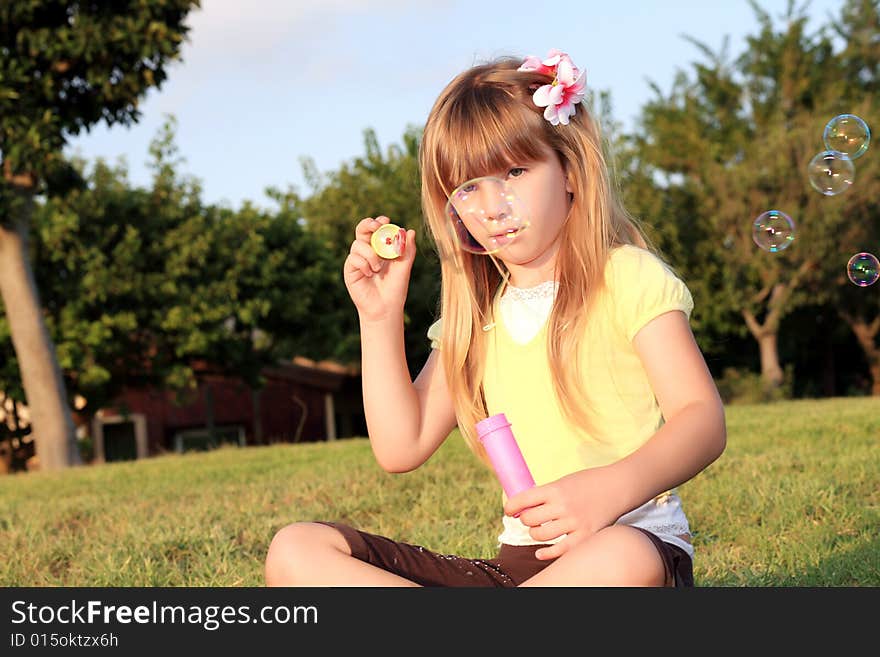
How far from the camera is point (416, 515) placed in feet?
14.5

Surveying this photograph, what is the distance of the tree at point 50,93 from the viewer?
1065cm

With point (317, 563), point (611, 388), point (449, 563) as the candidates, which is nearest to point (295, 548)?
point (317, 563)

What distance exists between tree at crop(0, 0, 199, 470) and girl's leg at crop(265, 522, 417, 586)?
9.64 metres

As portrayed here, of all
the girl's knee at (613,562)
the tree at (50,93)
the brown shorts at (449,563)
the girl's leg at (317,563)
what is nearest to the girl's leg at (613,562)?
the girl's knee at (613,562)

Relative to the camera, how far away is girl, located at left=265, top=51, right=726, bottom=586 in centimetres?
185

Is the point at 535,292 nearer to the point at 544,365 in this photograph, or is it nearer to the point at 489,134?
the point at 544,365

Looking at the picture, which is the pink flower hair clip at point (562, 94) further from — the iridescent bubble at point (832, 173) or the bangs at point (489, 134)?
the iridescent bubble at point (832, 173)

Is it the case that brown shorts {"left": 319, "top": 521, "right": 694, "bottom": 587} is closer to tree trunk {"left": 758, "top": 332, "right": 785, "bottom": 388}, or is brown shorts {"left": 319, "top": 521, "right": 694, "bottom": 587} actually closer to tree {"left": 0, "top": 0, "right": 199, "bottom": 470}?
tree {"left": 0, "top": 0, "right": 199, "bottom": 470}

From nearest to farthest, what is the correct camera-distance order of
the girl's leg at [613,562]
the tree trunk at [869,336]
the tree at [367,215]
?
1. the girl's leg at [613,562]
2. the tree at [367,215]
3. the tree trunk at [869,336]

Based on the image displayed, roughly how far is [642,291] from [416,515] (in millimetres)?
2515

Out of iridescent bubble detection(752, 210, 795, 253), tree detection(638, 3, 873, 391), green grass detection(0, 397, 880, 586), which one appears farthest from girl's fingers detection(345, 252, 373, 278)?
tree detection(638, 3, 873, 391)

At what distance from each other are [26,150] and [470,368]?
9449 millimetres

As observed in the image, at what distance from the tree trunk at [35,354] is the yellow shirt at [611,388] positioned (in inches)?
416

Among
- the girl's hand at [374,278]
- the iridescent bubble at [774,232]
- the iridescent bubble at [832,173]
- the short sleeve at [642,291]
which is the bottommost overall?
the short sleeve at [642,291]
